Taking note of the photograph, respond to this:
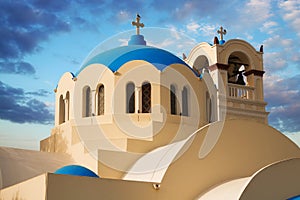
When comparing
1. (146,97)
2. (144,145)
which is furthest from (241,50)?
(144,145)

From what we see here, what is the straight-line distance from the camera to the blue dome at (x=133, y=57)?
47.2 ft

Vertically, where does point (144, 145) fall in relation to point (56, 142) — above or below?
below

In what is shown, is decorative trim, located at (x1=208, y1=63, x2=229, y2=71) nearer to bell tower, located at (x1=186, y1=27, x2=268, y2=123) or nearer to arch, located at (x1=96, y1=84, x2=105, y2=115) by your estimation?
bell tower, located at (x1=186, y1=27, x2=268, y2=123)

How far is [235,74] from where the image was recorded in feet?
68.8

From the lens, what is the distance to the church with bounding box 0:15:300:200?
31.6 ft

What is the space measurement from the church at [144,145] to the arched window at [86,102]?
3cm

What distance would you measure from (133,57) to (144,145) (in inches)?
119

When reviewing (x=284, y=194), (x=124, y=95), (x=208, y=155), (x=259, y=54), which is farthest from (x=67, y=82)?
(x=259, y=54)

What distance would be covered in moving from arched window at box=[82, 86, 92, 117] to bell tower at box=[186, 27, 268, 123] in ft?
20.5

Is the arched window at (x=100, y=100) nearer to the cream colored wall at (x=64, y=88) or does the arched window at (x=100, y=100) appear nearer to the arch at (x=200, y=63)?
the cream colored wall at (x=64, y=88)

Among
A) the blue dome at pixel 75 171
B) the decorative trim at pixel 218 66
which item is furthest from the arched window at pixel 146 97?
the decorative trim at pixel 218 66

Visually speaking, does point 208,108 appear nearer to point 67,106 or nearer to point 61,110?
point 67,106

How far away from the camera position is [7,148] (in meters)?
13.0

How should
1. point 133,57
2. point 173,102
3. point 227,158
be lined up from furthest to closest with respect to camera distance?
point 133,57, point 173,102, point 227,158
